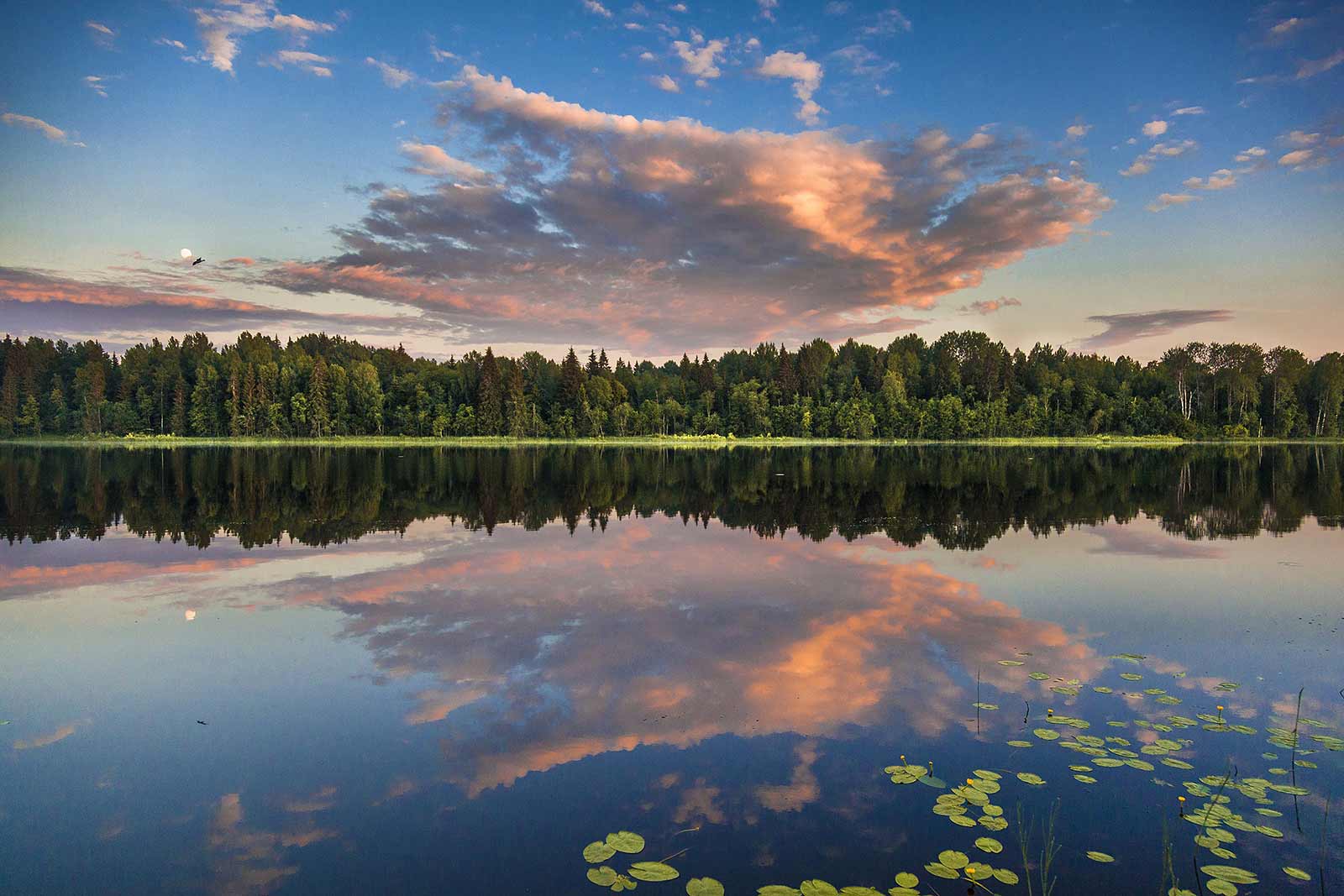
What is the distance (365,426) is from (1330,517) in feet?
446

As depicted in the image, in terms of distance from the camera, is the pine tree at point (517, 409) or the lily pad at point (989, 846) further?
the pine tree at point (517, 409)

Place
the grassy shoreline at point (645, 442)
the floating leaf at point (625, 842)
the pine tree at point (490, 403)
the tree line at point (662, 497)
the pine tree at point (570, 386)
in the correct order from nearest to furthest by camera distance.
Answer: the floating leaf at point (625, 842), the tree line at point (662, 497), the grassy shoreline at point (645, 442), the pine tree at point (490, 403), the pine tree at point (570, 386)

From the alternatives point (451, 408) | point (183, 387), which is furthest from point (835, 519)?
point (183, 387)

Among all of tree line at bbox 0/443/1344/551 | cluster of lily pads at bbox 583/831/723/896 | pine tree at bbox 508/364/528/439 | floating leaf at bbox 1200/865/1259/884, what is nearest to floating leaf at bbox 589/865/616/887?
cluster of lily pads at bbox 583/831/723/896

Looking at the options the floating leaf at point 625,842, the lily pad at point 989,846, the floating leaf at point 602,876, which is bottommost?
the floating leaf at point 602,876

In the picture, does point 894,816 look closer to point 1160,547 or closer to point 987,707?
point 987,707

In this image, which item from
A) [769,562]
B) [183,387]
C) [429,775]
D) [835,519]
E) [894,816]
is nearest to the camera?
[894,816]

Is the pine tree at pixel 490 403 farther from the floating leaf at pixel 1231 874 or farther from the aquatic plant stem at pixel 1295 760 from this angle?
the floating leaf at pixel 1231 874

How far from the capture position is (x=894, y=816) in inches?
286

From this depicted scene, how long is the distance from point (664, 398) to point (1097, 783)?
14603 cm

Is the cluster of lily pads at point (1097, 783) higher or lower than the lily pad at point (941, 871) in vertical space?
higher

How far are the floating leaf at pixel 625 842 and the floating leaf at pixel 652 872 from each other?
22 cm

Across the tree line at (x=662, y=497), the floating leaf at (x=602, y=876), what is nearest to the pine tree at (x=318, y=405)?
the tree line at (x=662, y=497)

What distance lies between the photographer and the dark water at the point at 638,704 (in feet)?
22.2
